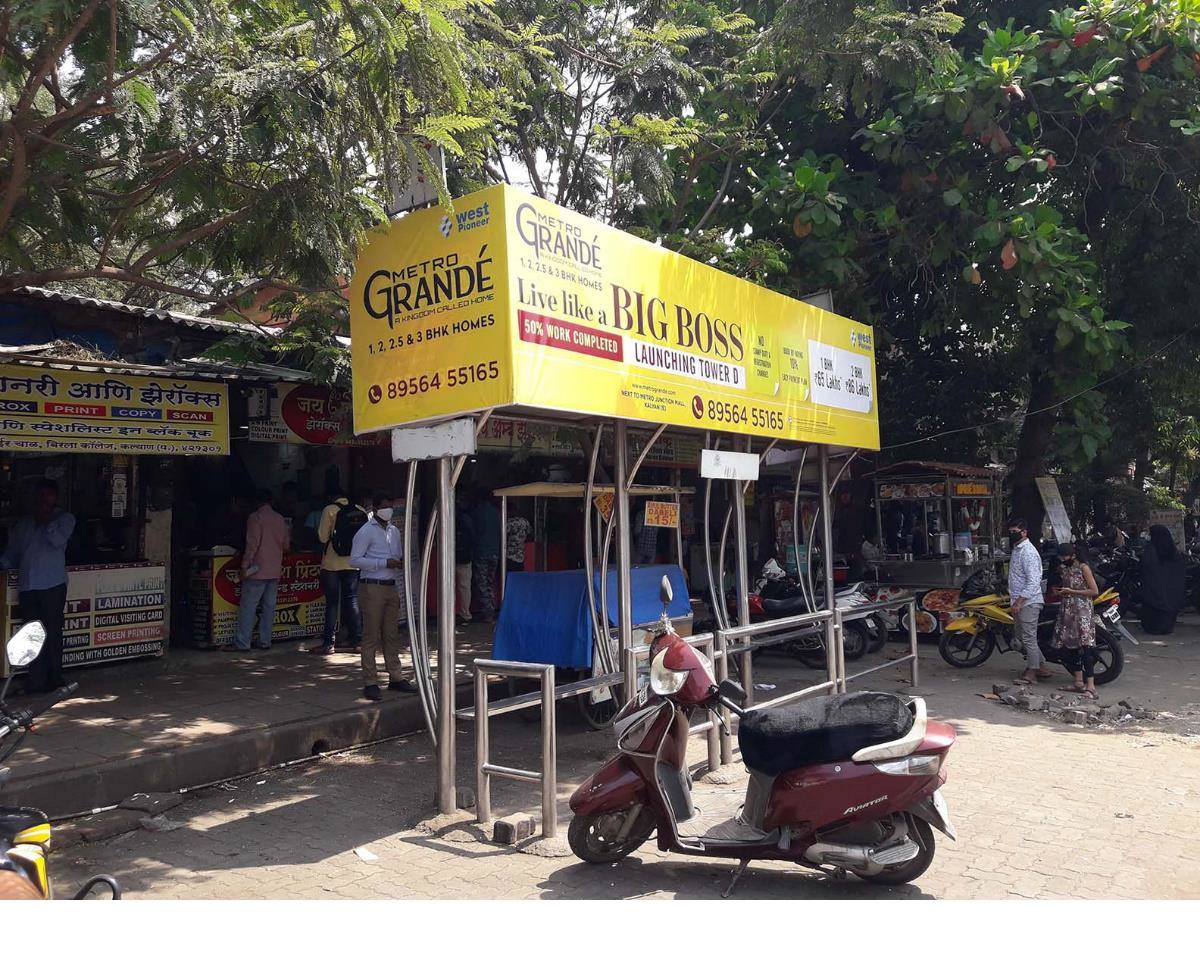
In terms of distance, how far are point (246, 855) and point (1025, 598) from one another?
7517 millimetres

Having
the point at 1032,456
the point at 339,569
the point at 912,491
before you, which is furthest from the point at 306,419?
A: the point at 1032,456

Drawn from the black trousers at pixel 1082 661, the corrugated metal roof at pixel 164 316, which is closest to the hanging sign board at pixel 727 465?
the corrugated metal roof at pixel 164 316

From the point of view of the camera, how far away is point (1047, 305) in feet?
34.8

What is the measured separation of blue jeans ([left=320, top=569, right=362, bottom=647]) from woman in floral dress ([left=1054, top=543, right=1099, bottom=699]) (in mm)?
7156

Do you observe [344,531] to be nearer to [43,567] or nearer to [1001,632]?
[43,567]

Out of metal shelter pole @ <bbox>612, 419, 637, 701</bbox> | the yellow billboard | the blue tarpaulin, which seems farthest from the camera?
the blue tarpaulin

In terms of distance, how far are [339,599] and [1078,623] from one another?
24.7 ft

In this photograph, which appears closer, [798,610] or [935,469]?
[798,610]

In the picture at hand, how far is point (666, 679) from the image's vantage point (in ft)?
14.4

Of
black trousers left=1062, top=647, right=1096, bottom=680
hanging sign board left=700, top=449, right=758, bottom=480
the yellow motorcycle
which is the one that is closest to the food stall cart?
the yellow motorcycle

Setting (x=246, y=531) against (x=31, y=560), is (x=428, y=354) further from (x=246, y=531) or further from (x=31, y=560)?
(x=246, y=531)

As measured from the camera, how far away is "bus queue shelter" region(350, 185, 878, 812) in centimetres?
485

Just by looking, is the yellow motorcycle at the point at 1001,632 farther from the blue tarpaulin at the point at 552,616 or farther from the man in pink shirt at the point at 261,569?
the man in pink shirt at the point at 261,569

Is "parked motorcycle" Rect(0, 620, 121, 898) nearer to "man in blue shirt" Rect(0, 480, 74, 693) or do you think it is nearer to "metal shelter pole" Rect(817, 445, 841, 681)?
"man in blue shirt" Rect(0, 480, 74, 693)
